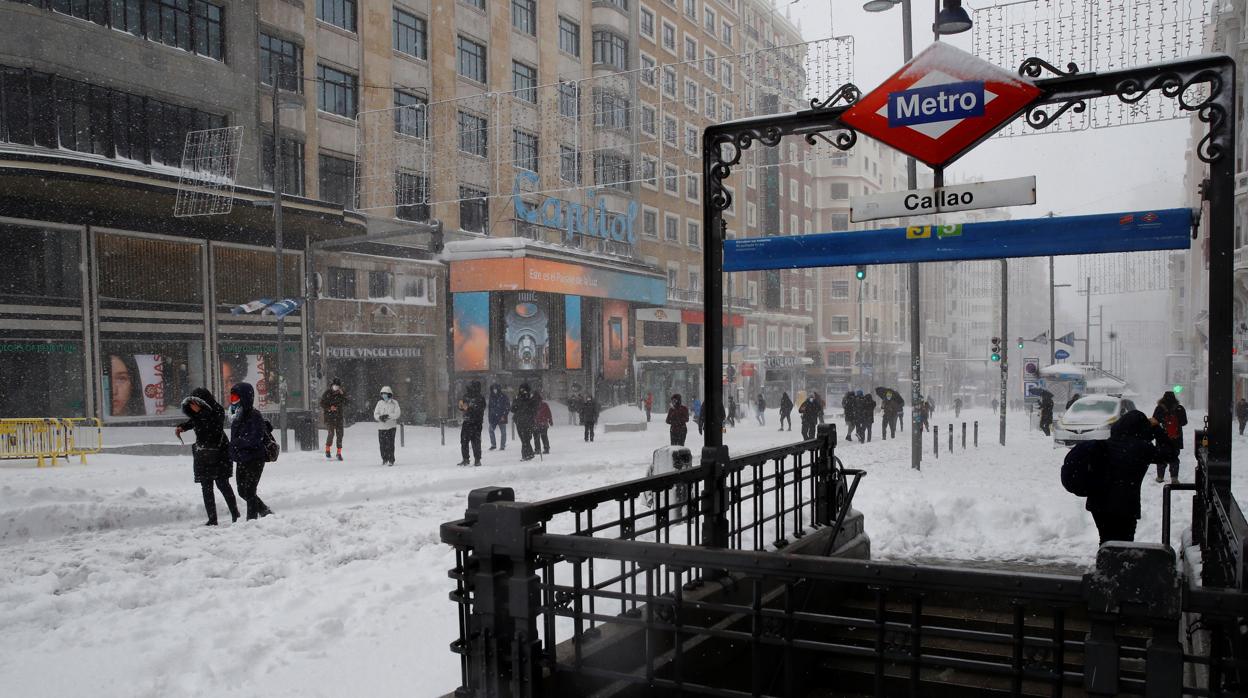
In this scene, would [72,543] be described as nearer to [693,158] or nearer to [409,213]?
[409,213]

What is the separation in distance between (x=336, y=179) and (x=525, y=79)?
449 inches

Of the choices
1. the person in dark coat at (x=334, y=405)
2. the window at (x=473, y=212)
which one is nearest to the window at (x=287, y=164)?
the window at (x=473, y=212)

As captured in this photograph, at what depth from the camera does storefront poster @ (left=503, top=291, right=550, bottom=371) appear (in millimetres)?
37406

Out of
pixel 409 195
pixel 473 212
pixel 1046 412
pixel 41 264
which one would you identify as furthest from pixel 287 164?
pixel 1046 412

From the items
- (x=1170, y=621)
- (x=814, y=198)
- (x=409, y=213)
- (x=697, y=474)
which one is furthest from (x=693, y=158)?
(x=1170, y=621)

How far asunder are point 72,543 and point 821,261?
31.4ft

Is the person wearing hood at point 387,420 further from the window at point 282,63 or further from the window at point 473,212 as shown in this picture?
the window at point 473,212

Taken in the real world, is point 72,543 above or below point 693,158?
below

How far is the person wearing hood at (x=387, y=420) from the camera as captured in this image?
63.5 feet

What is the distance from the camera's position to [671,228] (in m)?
51.2

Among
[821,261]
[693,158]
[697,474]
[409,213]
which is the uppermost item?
[693,158]

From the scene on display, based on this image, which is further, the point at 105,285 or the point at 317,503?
the point at 105,285

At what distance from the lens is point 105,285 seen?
2466cm

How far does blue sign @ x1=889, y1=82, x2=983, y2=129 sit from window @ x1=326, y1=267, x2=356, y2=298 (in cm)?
2858
